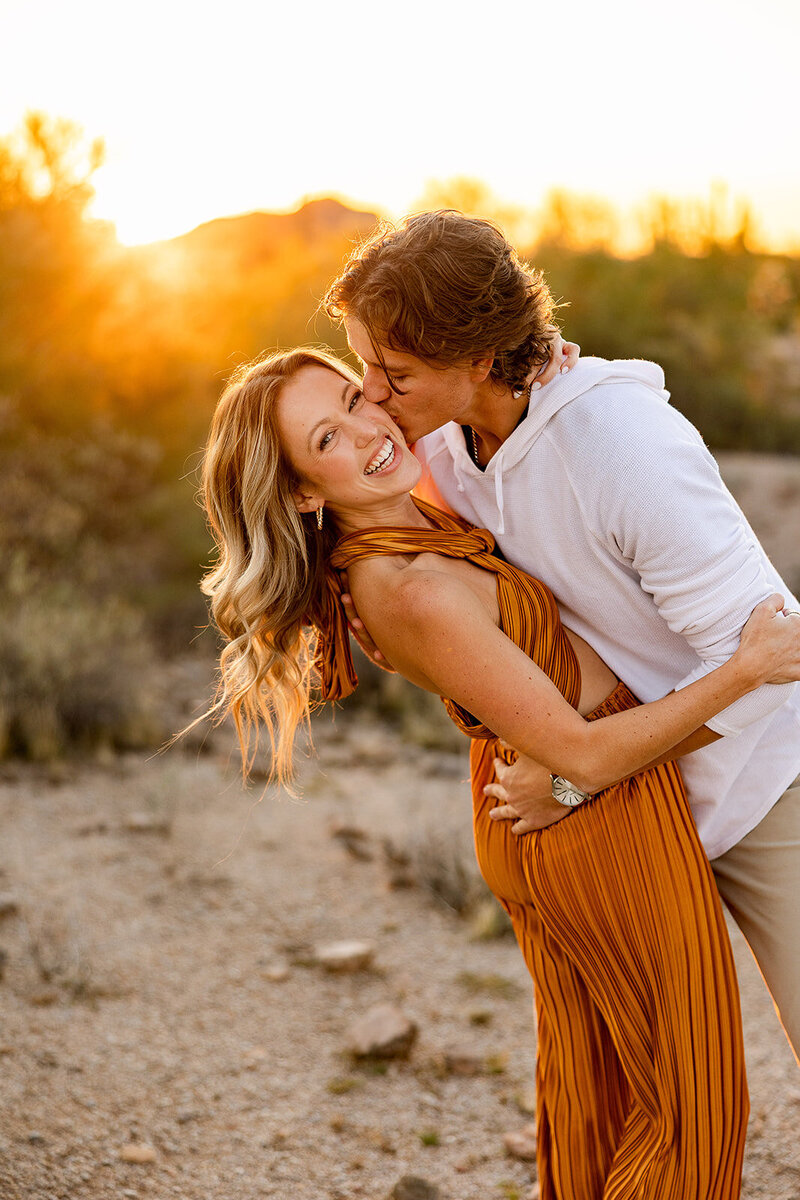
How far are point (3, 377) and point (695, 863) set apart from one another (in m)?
9.13

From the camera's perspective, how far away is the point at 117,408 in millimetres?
10805

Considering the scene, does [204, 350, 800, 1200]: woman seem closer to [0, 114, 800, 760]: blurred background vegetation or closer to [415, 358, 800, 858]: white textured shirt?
[415, 358, 800, 858]: white textured shirt

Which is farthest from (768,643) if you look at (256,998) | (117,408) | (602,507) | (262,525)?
(117,408)

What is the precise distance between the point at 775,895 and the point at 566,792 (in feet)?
1.58

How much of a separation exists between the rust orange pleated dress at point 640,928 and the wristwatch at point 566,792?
2.0 inches

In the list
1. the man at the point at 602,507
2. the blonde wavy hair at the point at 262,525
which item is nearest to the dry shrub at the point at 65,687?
the blonde wavy hair at the point at 262,525

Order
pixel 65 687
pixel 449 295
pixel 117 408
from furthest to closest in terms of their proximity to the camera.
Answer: pixel 117 408 → pixel 65 687 → pixel 449 295

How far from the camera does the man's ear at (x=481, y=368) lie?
1.95 meters

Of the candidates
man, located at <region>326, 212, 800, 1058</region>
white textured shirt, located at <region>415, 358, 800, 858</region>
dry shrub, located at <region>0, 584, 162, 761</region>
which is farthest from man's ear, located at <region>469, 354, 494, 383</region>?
dry shrub, located at <region>0, 584, 162, 761</region>

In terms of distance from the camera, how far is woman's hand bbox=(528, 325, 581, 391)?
1996 millimetres

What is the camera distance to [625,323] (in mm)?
16328

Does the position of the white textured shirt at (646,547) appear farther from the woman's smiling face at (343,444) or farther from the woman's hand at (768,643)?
the woman's smiling face at (343,444)

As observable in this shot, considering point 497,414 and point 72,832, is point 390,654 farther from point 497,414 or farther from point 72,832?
point 72,832

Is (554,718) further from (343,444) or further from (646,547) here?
(343,444)
